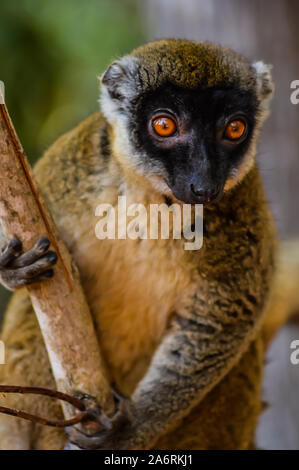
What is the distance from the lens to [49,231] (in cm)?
269

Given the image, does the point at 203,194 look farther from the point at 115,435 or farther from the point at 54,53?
the point at 54,53

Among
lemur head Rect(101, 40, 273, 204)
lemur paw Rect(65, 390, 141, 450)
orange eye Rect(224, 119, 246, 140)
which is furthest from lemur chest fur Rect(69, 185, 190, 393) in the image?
orange eye Rect(224, 119, 246, 140)

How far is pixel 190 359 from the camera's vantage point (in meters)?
3.24

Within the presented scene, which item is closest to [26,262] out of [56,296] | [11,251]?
[11,251]

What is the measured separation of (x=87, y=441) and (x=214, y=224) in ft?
4.06

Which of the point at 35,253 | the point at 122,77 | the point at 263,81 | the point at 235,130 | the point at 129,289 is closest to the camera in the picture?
the point at 35,253

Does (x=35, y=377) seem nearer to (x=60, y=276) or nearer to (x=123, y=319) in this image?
(x=123, y=319)

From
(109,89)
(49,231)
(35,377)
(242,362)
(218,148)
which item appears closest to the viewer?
(49,231)

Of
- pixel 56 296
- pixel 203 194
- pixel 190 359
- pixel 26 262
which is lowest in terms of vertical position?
pixel 190 359

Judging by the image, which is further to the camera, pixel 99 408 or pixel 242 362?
pixel 242 362

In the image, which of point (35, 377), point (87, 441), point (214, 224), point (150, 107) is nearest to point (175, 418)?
point (87, 441)

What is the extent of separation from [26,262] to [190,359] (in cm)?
103

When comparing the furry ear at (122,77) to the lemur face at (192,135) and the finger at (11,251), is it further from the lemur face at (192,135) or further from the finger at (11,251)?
the finger at (11,251)

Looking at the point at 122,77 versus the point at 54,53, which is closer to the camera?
the point at 122,77
